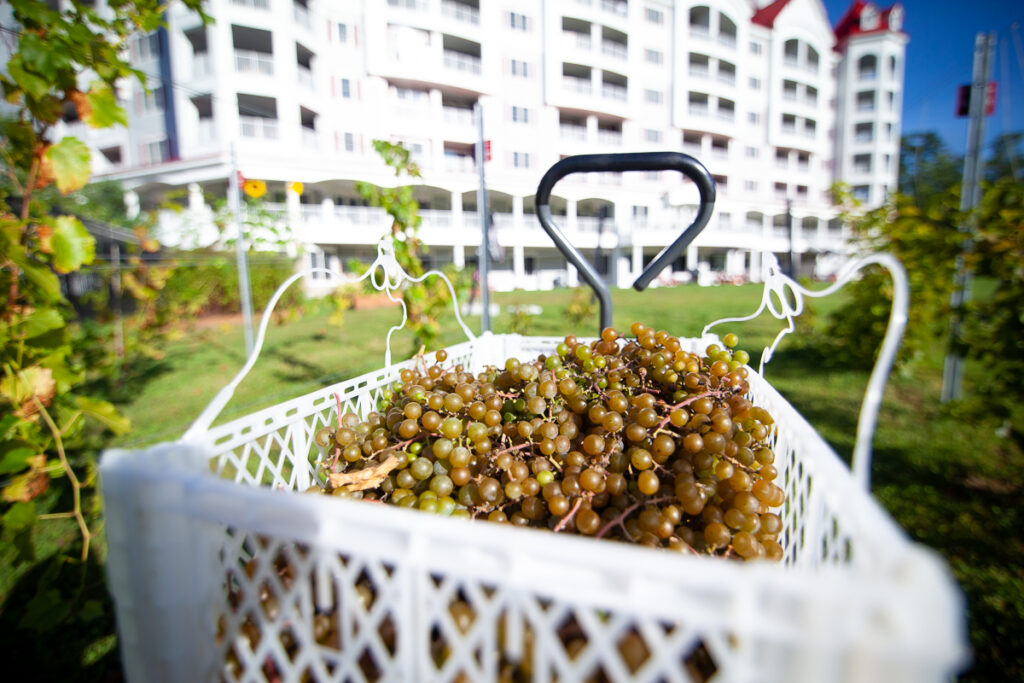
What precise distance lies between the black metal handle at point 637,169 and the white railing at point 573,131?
1668 centimetres

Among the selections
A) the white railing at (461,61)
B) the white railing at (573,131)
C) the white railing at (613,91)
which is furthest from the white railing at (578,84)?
the white railing at (461,61)

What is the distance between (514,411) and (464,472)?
172 mm

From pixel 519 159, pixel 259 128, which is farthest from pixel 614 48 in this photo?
pixel 519 159

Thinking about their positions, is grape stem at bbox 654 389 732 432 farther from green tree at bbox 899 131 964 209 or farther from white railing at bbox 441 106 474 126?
green tree at bbox 899 131 964 209

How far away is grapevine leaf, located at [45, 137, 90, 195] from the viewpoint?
971mm

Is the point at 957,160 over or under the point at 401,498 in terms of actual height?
over

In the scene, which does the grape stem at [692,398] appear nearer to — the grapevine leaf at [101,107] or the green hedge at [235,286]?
the grapevine leaf at [101,107]

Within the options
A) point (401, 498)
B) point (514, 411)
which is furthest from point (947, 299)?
point (401, 498)

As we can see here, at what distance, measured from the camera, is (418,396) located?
0.77m

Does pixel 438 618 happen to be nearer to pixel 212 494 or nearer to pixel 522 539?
pixel 522 539

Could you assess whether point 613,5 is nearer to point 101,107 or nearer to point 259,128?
point 259,128

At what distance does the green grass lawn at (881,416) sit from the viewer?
1.54 m

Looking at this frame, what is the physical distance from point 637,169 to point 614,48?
21.3 meters

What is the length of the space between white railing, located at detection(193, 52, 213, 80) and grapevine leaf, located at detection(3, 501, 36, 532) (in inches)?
634
